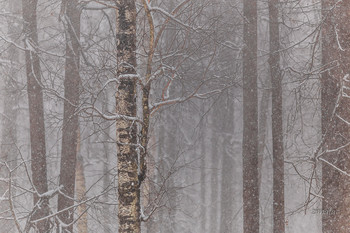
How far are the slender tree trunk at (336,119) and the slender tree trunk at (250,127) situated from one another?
1523mm

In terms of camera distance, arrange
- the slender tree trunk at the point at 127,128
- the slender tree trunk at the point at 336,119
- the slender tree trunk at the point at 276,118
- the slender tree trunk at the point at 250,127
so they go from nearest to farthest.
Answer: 1. the slender tree trunk at the point at 127,128
2. the slender tree trunk at the point at 336,119
3. the slender tree trunk at the point at 250,127
4. the slender tree trunk at the point at 276,118

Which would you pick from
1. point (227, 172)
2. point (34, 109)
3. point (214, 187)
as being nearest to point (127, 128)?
point (34, 109)

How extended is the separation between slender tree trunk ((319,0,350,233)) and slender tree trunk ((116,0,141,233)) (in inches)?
127

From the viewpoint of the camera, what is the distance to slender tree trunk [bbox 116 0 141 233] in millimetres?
5449

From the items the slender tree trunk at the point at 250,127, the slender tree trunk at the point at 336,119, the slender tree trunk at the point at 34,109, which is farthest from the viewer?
the slender tree trunk at the point at 250,127

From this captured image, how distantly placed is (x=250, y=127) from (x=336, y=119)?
198 cm

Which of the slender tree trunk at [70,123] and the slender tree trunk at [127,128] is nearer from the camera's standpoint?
the slender tree trunk at [127,128]

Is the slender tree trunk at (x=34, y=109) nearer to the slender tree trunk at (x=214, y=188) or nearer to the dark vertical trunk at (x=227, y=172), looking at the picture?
the dark vertical trunk at (x=227, y=172)

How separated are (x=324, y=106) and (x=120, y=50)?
3.84 metres

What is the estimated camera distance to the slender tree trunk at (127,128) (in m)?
5.45

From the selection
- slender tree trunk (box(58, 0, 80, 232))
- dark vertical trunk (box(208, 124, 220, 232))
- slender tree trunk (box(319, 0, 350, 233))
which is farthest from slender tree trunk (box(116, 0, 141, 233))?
dark vertical trunk (box(208, 124, 220, 232))

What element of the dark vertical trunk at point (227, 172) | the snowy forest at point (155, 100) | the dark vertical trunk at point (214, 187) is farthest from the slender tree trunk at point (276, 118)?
the dark vertical trunk at point (214, 187)

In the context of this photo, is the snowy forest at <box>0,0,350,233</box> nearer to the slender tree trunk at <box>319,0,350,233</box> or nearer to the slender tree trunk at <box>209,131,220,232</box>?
the slender tree trunk at <box>319,0,350,233</box>

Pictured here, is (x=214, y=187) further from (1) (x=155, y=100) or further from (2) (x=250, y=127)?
(1) (x=155, y=100)
